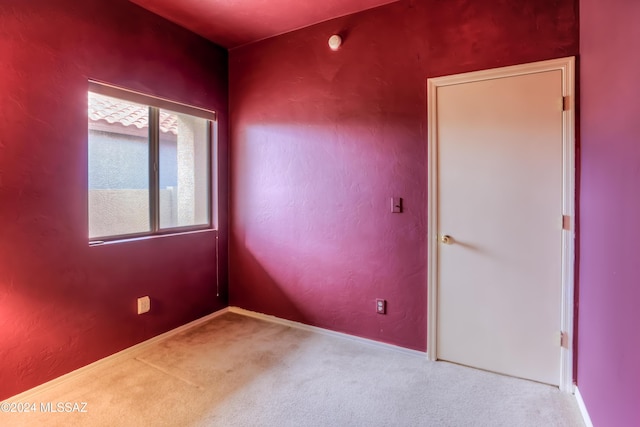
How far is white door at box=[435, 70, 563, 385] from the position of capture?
210cm

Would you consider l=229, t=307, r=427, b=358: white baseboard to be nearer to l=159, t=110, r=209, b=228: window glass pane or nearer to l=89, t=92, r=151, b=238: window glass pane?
l=159, t=110, r=209, b=228: window glass pane

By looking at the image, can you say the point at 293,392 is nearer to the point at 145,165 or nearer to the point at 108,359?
the point at 108,359

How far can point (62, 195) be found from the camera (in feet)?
7.13

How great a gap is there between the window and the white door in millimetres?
2213

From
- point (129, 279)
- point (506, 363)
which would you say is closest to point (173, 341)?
point (129, 279)

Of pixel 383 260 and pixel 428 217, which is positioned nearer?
pixel 428 217

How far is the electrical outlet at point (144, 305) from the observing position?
8.71 ft

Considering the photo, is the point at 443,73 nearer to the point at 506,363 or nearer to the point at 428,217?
the point at 428,217

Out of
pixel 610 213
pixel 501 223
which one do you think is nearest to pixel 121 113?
pixel 501 223

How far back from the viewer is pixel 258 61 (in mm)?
3211

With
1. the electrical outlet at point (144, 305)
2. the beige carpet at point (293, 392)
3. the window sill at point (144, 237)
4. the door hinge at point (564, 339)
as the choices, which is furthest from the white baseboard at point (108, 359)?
the door hinge at point (564, 339)

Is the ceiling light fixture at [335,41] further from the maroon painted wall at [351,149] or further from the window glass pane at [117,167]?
the window glass pane at [117,167]

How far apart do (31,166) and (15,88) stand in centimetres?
46

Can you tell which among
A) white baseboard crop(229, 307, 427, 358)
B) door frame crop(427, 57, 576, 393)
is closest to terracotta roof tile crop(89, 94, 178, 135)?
white baseboard crop(229, 307, 427, 358)
